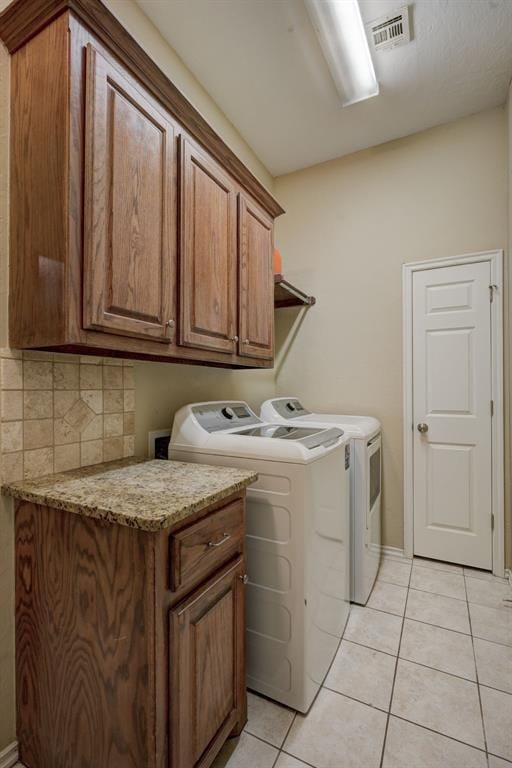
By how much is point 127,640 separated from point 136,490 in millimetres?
370

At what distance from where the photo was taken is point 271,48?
1908 mm

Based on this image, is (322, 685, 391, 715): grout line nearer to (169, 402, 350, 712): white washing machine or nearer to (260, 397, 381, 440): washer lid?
(169, 402, 350, 712): white washing machine

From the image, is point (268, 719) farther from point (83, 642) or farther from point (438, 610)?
point (438, 610)

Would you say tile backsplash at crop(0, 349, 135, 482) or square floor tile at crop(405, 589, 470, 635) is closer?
tile backsplash at crop(0, 349, 135, 482)

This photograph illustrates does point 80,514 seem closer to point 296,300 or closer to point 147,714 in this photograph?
point 147,714

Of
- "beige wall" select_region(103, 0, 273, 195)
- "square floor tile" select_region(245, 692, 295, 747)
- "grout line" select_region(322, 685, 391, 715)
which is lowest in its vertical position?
"grout line" select_region(322, 685, 391, 715)

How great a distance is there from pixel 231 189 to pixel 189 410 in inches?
43.9

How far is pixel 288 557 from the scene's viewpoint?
133 centimetres

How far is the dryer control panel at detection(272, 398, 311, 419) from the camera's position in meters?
2.46

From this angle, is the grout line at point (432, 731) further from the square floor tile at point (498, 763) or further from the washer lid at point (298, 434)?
the washer lid at point (298, 434)

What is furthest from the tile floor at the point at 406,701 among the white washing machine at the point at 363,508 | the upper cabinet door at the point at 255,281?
the upper cabinet door at the point at 255,281

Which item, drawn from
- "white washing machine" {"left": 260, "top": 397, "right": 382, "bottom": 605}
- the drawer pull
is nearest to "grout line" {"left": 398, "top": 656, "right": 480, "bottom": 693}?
"white washing machine" {"left": 260, "top": 397, "right": 382, "bottom": 605}

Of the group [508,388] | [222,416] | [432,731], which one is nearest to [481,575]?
[508,388]

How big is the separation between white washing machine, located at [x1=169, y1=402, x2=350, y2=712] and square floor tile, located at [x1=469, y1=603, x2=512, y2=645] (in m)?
0.83
